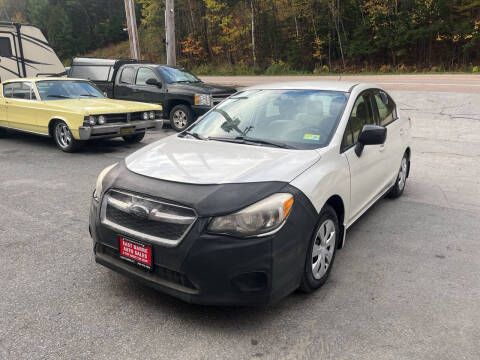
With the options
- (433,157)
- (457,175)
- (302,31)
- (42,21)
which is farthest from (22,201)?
(42,21)

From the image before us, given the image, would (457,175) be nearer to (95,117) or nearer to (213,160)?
(213,160)

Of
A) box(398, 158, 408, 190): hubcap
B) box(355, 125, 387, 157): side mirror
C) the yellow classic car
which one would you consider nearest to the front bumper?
box(355, 125, 387, 157): side mirror

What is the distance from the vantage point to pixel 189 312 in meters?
3.06

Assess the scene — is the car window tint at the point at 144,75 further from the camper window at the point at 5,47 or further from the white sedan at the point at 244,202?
the white sedan at the point at 244,202

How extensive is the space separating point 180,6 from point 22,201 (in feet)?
151

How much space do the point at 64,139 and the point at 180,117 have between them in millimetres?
3682

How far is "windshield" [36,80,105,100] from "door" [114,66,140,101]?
96.8 inches

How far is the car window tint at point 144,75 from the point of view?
1212 centimetres

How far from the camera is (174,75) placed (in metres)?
12.3

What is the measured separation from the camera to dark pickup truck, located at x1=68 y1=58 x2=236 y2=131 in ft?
37.4

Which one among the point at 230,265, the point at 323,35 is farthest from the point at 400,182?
the point at 323,35

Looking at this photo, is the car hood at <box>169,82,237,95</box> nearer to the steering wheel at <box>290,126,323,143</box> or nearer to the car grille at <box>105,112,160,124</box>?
the car grille at <box>105,112,160,124</box>

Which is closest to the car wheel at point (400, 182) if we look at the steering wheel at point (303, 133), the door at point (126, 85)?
the steering wheel at point (303, 133)

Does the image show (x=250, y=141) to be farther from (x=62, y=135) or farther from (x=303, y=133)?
(x=62, y=135)
